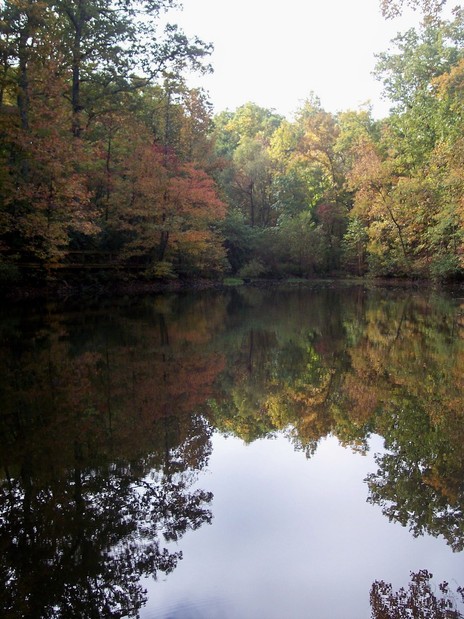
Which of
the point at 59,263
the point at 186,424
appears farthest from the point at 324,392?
the point at 59,263

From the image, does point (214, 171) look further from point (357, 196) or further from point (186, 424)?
point (186, 424)

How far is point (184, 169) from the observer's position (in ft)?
81.6

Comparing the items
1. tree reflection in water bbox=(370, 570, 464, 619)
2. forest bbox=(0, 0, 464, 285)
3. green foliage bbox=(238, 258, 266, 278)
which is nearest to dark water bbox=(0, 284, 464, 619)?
tree reflection in water bbox=(370, 570, 464, 619)

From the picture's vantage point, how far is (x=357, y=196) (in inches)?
1297

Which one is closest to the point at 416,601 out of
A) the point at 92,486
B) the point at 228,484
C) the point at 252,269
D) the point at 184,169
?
the point at 228,484

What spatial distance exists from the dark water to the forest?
11026mm

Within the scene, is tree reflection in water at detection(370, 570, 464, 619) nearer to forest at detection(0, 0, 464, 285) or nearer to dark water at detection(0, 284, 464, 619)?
dark water at detection(0, 284, 464, 619)

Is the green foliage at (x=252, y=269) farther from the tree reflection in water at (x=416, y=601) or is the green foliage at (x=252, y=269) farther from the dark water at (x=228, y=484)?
the tree reflection in water at (x=416, y=601)

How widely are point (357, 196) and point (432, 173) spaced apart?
18.4 ft

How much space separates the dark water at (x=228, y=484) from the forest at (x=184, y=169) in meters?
11.0

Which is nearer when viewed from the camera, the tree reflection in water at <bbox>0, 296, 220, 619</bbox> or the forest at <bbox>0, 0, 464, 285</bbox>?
the tree reflection in water at <bbox>0, 296, 220, 619</bbox>

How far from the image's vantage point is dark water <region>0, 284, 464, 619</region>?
275cm

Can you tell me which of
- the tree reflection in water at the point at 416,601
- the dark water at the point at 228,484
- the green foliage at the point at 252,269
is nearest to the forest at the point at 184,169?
the green foliage at the point at 252,269

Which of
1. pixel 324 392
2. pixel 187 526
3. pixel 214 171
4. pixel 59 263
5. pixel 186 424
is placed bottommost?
pixel 187 526
